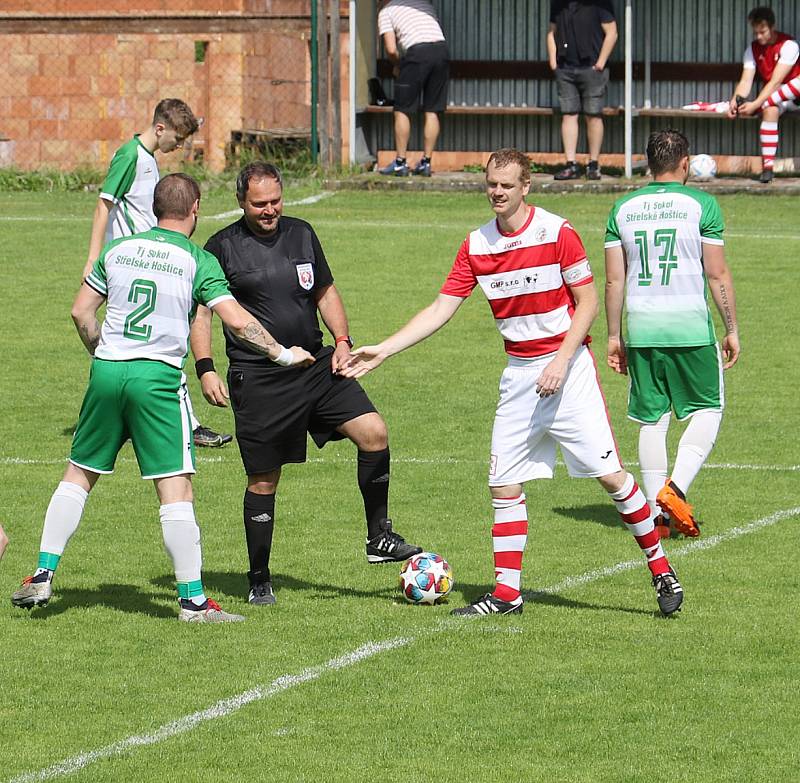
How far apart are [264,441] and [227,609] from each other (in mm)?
817

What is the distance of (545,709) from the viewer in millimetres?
6625

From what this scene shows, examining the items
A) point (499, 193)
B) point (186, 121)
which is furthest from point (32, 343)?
point (499, 193)

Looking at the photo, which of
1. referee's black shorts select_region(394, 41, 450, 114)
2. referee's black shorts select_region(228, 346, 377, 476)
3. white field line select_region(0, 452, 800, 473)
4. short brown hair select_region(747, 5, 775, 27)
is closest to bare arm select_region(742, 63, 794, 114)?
short brown hair select_region(747, 5, 775, 27)

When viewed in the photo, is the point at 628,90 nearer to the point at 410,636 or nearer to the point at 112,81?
the point at 112,81

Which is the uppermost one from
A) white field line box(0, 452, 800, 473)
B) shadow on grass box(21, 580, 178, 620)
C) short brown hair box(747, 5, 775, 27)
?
short brown hair box(747, 5, 775, 27)

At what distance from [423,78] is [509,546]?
1608cm

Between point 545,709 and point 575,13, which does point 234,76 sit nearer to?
point 575,13

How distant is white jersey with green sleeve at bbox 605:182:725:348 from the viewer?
9.47 meters

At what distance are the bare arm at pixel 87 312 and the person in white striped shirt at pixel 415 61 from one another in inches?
603

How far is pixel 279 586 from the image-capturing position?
28.4 feet

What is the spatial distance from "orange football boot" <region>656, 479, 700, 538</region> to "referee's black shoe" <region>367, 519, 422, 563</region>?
1.54m

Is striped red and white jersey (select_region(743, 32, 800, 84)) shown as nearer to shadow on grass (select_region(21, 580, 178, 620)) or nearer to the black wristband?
the black wristband

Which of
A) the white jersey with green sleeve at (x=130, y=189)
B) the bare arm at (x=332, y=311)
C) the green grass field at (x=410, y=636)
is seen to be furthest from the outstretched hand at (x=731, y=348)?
the white jersey with green sleeve at (x=130, y=189)

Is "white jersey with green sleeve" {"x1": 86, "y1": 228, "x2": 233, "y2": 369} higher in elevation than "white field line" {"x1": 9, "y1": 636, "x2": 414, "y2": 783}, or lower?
higher
